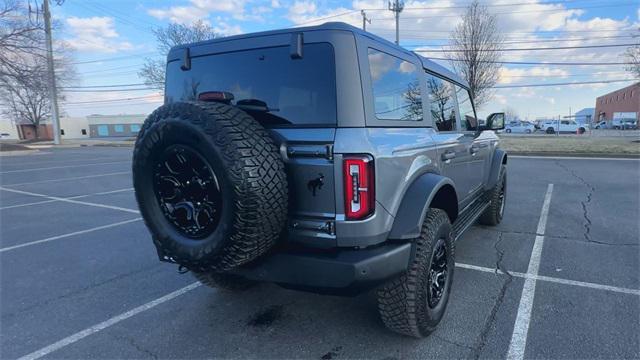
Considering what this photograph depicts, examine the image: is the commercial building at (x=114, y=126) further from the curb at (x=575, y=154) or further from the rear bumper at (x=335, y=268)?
the rear bumper at (x=335, y=268)

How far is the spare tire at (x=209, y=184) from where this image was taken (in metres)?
2.00

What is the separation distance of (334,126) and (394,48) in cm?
101

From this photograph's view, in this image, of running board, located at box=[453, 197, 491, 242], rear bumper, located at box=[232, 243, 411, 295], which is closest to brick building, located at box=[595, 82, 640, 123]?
running board, located at box=[453, 197, 491, 242]

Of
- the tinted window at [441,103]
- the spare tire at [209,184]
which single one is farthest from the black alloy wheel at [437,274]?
the spare tire at [209,184]

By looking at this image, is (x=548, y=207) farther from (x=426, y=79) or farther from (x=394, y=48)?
(x=394, y=48)

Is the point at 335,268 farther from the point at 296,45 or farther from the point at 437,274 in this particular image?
the point at 296,45

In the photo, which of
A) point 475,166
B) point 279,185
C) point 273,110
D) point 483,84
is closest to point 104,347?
point 279,185

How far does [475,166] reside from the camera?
4.25 meters

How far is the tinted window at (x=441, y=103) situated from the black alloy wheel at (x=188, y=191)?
6.78 feet

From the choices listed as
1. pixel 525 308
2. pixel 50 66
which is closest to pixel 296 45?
pixel 525 308

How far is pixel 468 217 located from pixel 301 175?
2.56m

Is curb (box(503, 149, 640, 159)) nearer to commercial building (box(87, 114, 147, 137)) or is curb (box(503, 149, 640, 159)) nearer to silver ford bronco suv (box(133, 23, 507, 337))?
silver ford bronco suv (box(133, 23, 507, 337))

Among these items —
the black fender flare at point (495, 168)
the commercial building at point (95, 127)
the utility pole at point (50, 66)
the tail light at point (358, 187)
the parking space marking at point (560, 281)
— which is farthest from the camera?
the commercial building at point (95, 127)

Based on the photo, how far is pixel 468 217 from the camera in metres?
4.04
